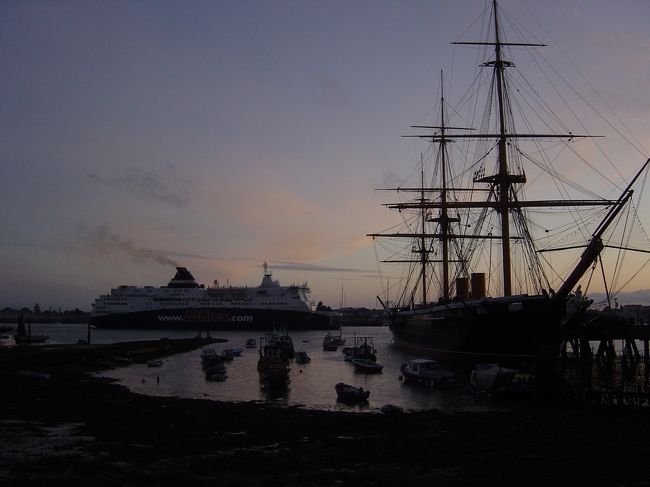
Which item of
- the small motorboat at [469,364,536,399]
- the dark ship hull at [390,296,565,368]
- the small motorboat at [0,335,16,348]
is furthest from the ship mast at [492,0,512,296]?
the small motorboat at [0,335,16,348]

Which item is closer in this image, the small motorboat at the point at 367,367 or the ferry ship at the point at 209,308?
the small motorboat at the point at 367,367

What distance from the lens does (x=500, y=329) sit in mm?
44281

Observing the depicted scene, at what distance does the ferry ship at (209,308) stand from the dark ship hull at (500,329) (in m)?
98.8

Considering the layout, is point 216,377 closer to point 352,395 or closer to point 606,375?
point 352,395

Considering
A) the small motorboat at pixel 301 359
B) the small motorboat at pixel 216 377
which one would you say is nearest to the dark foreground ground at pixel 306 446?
the small motorboat at pixel 216 377

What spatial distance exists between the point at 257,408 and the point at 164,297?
5177 inches

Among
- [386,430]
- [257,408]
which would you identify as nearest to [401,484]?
[386,430]

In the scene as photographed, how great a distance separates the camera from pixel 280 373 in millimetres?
40688

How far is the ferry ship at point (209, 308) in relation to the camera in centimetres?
15162

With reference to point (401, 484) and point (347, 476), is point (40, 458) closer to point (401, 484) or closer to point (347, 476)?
point (347, 476)

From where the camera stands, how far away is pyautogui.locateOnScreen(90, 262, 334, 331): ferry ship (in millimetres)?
151625

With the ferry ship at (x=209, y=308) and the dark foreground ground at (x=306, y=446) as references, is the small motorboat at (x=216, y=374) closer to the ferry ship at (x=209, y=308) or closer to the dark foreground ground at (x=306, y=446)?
the dark foreground ground at (x=306, y=446)

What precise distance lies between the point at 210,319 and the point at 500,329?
116 m

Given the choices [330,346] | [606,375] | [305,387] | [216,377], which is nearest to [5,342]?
[216,377]
